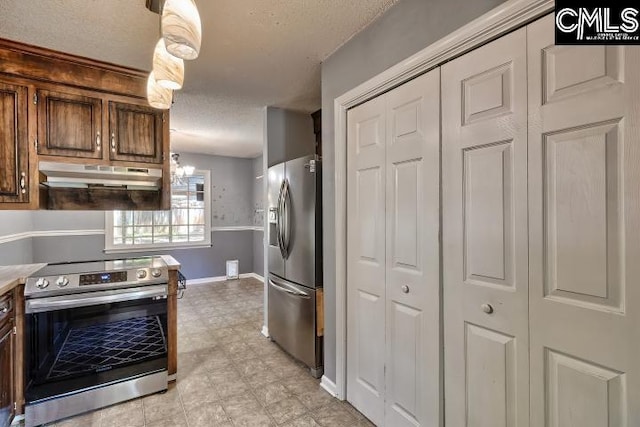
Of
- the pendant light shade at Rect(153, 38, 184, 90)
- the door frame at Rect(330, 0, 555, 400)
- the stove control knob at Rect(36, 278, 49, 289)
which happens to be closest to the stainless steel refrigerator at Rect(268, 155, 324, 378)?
the door frame at Rect(330, 0, 555, 400)

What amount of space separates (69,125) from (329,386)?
2.86 m

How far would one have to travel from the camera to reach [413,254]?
64.6 inches

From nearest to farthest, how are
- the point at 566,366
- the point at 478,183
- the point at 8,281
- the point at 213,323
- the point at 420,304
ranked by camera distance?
1. the point at 566,366
2. the point at 478,183
3. the point at 420,304
4. the point at 8,281
5. the point at 213,323

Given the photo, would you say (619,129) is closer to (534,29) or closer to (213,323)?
(534,29)

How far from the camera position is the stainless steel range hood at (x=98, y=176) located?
2328mm

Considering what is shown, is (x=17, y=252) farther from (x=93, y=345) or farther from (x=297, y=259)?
(x=297, y=259)

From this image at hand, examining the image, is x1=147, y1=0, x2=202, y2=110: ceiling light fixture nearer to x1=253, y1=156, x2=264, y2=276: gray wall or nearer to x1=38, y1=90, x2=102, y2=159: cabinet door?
x1=38, y1=90, x2=102, y2=159: cabinet door

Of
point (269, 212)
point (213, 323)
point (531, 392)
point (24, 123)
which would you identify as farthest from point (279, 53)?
point (213, 323)

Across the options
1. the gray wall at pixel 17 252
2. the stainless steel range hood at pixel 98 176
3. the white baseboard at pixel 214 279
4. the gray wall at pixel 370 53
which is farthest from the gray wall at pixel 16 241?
the gray wall at pixel 370 53

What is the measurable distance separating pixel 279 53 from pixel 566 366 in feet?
7.91

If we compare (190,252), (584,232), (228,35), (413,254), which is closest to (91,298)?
(228,35)

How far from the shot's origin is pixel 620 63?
0.94m

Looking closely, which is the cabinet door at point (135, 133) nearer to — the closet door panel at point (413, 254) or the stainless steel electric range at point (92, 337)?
the stainless steel electric range at point (92, 337)

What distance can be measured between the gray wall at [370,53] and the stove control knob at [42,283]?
189 cm
